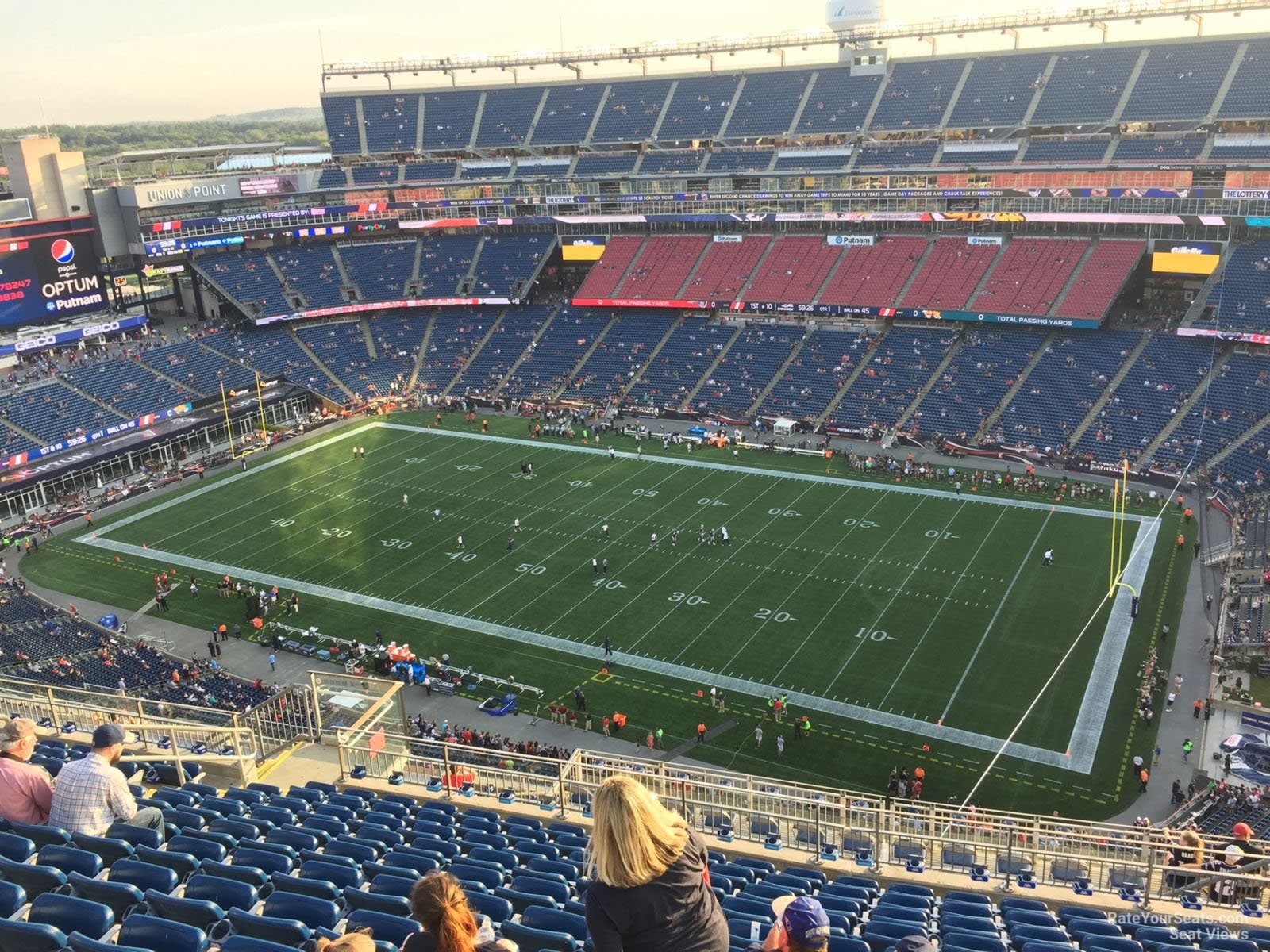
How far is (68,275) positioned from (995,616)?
52956mm

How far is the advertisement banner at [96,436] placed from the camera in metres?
47.7

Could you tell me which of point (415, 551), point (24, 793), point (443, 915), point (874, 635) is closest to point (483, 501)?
point (415, 551)

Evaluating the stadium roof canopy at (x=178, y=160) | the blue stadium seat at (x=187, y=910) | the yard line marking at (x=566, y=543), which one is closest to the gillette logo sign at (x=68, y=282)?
the stadium roof canopy at (x=178, y=160)

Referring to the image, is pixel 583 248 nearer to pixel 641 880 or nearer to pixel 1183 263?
pixel 1183 263

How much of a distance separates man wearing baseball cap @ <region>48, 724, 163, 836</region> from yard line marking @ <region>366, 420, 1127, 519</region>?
39.2 metres

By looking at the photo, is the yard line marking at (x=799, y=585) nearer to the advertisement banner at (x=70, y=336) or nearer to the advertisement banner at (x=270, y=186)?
the advertisement banner at (x=70, y=336)

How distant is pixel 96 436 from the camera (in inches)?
2021

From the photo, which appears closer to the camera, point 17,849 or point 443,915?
point 443,915

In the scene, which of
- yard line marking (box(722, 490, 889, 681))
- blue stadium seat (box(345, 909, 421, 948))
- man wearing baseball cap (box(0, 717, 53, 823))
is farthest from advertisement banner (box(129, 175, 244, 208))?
blue stadium seat (box(345, 909, 421, 948))

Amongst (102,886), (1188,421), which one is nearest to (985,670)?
(1188,421)

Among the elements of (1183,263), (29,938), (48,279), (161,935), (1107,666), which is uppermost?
(48,279)

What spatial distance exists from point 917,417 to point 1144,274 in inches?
628

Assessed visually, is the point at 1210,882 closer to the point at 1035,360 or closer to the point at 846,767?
the point at 846,767

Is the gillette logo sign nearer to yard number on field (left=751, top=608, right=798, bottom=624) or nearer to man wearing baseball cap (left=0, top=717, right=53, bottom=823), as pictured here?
yard number on field (left=751, top=608, right=798, bottom=624)
